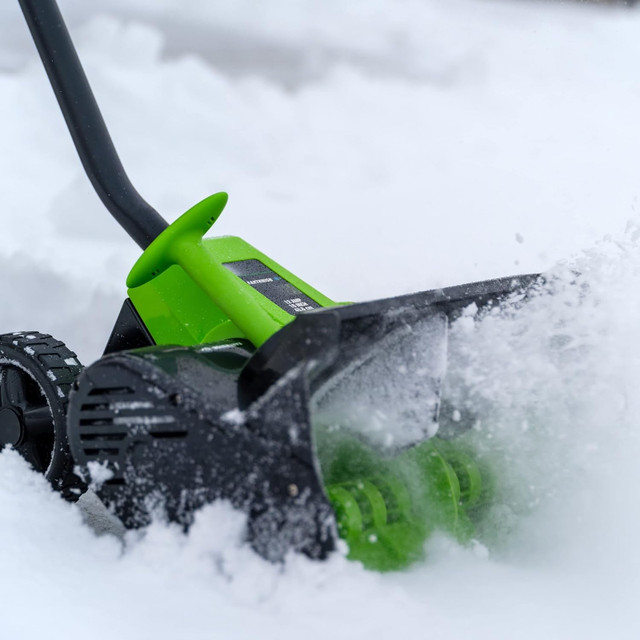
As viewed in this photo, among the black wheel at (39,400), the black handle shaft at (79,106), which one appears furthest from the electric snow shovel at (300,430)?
the black handle shaft at (79,106)

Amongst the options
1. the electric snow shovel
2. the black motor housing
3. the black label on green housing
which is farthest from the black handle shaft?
the black motor housing

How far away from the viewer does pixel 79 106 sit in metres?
3.53

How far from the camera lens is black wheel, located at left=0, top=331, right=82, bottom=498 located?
2793mm

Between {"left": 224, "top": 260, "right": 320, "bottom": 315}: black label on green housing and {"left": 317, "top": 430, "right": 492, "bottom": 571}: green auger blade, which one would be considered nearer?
{"left": 317, "top": 430, "right": 492, "bottom": 571}: green auger blade

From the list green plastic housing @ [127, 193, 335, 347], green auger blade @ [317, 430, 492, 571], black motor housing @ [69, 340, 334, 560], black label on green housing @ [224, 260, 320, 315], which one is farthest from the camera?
black label on green housing @ [224, 260, 320, 315]

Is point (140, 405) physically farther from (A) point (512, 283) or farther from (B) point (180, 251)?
(A) point (512, 283)

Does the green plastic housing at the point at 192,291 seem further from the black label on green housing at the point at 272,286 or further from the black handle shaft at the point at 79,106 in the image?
the black handle shaft at the point at 79,106

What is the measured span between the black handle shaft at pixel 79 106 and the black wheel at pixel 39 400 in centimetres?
66

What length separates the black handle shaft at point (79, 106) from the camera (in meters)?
3.48

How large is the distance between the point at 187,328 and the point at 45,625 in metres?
1.21

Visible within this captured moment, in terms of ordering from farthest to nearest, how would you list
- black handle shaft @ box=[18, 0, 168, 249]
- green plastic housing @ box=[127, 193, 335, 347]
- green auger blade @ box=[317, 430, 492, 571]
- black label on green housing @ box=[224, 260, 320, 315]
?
black handle shaft @ box=[18, 0, 168, 249] → black label on green housing @ box=[224, 260, 320, 315] → green plastic housing @ box=[127, 193, 335, 347] → green auger blade @ box=[317, 430, 492, 571]

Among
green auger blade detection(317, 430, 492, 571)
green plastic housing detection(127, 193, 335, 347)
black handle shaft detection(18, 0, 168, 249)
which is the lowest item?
green auger blade detection(317, 430, 492, 571)

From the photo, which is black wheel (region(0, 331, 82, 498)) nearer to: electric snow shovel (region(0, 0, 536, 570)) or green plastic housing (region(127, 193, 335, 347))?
green plastic housing (region(127, 193, 335, 347))

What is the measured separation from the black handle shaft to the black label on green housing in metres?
0.44
